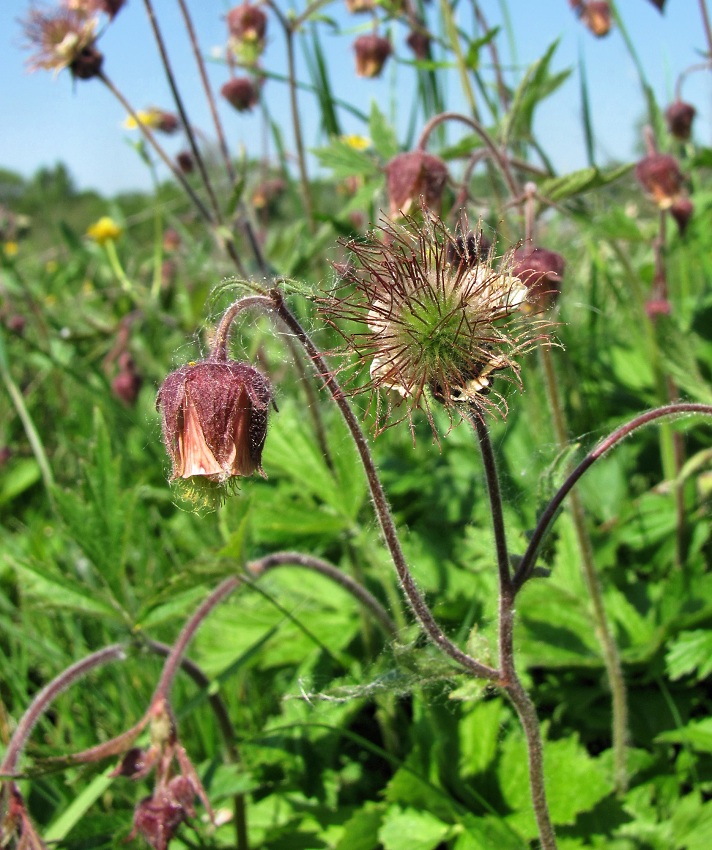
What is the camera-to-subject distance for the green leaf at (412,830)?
5.12ft

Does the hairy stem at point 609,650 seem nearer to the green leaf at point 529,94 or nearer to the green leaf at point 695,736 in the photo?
the green leaf at point 695,736

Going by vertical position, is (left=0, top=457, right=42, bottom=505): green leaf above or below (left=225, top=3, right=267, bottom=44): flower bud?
below

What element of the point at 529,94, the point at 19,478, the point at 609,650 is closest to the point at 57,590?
the point at 609,650

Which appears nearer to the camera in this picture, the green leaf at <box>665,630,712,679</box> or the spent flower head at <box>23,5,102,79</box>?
the green leaf at <box>665,630,712,679</box>

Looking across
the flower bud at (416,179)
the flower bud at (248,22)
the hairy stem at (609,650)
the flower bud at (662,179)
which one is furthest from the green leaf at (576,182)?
the flower bud at (248,22)

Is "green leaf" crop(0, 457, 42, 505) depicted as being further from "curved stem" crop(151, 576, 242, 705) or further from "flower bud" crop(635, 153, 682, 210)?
"flower bud" crop(635, 153, 682, 210)

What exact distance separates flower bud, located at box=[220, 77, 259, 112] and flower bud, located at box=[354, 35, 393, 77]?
A: 1.69ft

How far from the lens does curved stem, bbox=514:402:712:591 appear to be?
114cm

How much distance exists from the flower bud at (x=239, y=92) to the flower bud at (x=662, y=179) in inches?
73.5

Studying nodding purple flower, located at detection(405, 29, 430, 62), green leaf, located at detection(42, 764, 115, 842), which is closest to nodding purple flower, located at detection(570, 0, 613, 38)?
nodding purple flower, located at detection(405, 29, 430, 62)

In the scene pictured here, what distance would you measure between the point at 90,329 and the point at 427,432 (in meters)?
1.67

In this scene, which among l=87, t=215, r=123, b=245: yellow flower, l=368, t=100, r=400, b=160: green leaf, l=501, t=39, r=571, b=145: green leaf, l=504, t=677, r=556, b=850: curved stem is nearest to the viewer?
l=504, t=677, r=556, b=850: curved stem

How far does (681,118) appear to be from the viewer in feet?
9.56

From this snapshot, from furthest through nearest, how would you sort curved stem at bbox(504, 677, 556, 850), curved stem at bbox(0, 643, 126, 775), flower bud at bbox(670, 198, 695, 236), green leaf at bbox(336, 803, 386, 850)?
flower bud at bbox(670, 198, 695, 236) → green leaf at bbox(336, 803, 386, 850) → curved stem at bbox(0, 643, 126, 775) → curved stem at bbox(504, 677, 556, 850)
